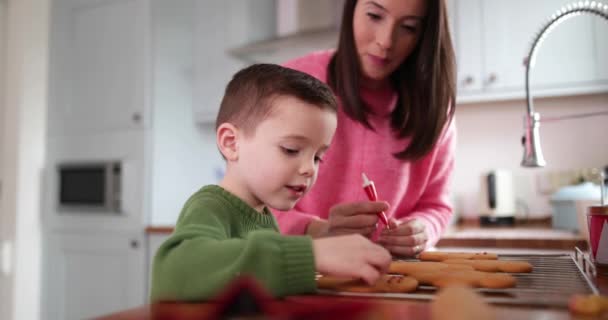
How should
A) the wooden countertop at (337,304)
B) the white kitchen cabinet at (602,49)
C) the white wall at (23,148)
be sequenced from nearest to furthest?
the wooden countertop at (337,304) < the white kitchen cabinet at (602,49) < the white wall at (23,148)

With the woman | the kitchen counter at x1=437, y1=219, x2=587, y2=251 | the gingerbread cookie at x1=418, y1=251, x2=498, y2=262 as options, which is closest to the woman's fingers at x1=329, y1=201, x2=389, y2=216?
the gingerbread cookie at x1=418, y1=251, x2=498, y2=262

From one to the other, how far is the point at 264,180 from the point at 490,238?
1.15 metres

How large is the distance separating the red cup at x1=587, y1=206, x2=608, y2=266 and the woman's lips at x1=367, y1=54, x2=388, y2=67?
1.67ft

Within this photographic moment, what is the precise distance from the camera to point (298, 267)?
0.51 meters

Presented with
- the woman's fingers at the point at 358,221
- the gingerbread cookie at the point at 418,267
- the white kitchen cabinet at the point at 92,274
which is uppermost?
the woman's fingers at the point at 358,221

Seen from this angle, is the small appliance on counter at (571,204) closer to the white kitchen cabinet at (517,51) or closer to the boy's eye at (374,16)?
the white kitchen cabinet at (517,51)

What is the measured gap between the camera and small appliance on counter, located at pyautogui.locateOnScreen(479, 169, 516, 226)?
2139mm

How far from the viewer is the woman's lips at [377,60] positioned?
3.40 feet

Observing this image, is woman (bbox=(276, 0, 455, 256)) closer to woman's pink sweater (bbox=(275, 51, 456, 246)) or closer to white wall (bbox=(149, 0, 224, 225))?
woman's pink sweater (bbox=(275, 51, 456, 246))

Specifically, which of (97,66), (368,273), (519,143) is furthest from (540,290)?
(97,66)

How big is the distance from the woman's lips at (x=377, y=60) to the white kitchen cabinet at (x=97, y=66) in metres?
1.57

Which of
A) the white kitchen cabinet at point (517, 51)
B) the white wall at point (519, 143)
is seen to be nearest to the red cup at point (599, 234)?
the white kitchen cabinet at point (517, 51)

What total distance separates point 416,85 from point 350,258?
0.74 m

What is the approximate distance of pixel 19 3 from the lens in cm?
258
